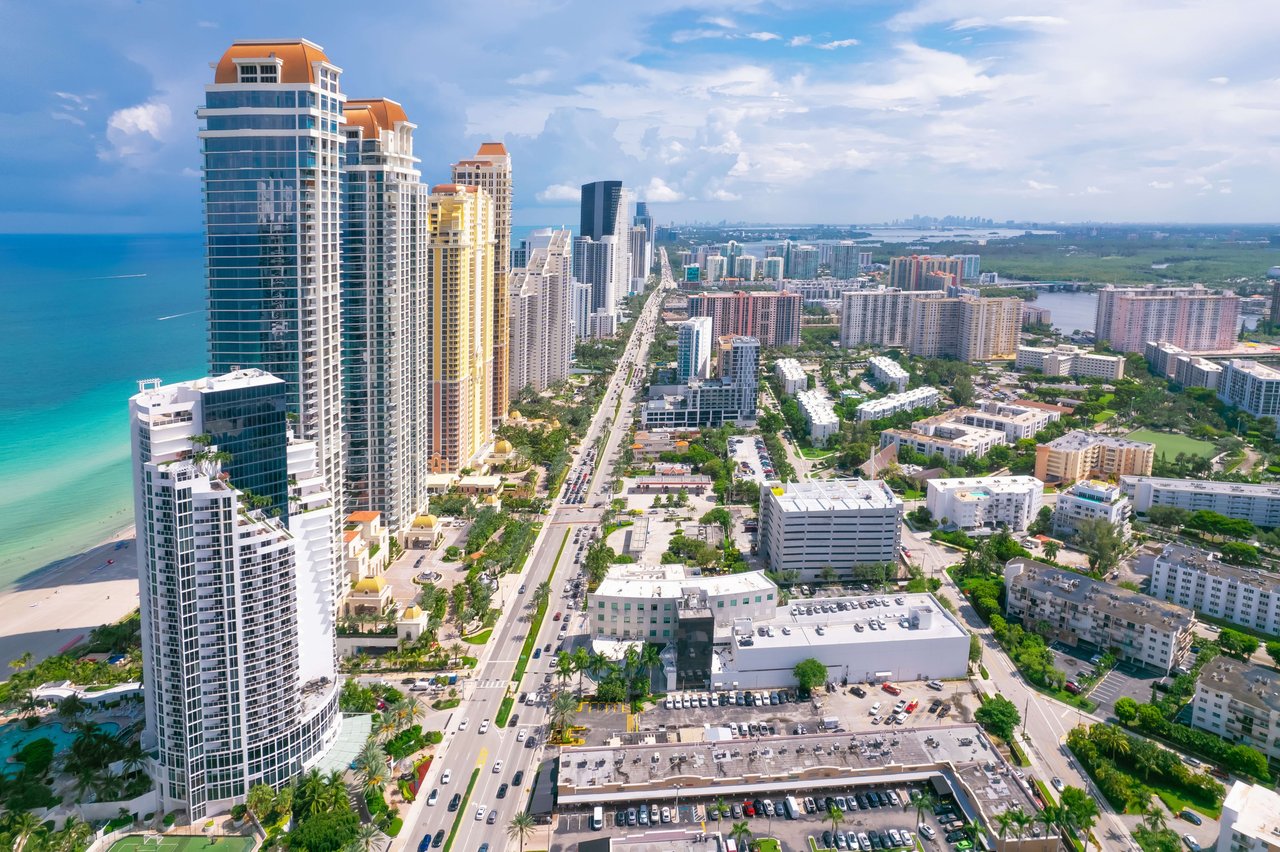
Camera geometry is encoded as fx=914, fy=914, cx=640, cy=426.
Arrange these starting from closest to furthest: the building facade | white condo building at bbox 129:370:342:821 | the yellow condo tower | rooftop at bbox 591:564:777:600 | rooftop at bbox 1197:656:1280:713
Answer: white condo building at bbox 129:370:342:821 → rooftop at bbox 1197:656:1280:713 → rooftop at bbox 591:564:777:600 → the yellow condo tower → the building facade

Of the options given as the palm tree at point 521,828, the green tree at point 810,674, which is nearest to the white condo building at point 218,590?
the palm tree at point 521,828

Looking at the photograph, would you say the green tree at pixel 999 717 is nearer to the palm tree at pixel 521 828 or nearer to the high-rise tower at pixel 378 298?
the palm tree at pixel 521 828

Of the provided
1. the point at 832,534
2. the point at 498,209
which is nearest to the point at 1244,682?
the point at 832,534

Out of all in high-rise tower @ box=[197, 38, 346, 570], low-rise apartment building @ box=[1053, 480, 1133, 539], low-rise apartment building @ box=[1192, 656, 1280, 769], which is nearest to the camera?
low-rise apartment building @ box=[1192, 656, 1280, 769]

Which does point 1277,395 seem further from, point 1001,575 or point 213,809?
point 213,809

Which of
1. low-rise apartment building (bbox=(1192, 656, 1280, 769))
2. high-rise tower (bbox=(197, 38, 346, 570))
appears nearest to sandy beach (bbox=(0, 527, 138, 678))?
high-rise tower (bbox=(197, 38, 346, 570))

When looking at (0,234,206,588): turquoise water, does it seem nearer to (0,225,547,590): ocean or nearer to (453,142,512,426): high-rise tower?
(0,225,547,590): ocean
